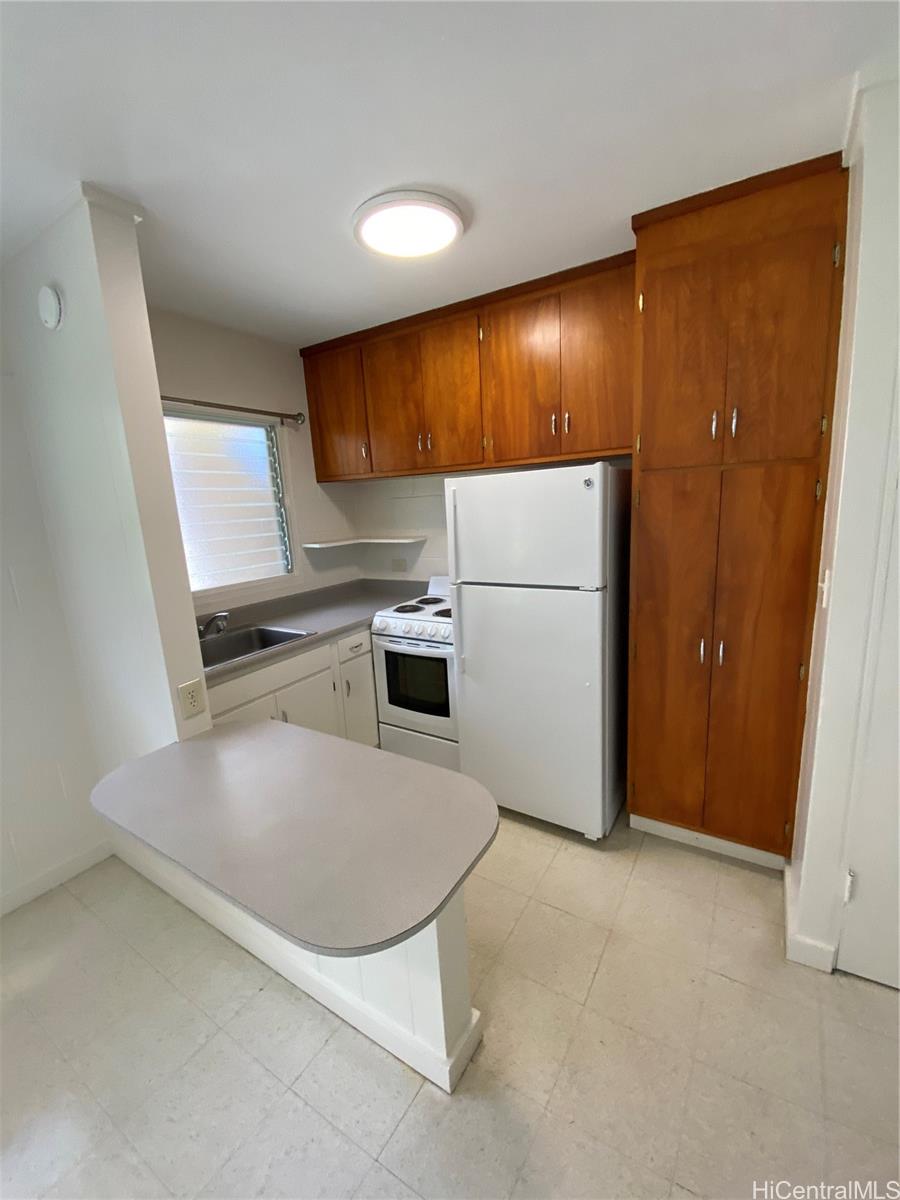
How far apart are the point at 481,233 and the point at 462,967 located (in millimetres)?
2286

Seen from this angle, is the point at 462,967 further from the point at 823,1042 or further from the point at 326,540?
Result: the point at 326,540

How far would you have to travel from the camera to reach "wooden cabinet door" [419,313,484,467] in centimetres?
230

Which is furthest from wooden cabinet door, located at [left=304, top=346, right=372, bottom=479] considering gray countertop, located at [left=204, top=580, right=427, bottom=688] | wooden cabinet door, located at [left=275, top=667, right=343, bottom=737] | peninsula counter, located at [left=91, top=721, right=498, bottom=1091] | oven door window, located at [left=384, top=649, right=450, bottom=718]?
peninsula counter, located at [left=91, top=721, right=498, bottom=1091]

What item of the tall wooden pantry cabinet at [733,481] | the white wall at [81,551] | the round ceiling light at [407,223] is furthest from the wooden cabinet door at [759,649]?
the white wall at [81,551]

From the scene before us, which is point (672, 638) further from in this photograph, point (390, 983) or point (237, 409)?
point (237, 409)

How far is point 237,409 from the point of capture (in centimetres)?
246

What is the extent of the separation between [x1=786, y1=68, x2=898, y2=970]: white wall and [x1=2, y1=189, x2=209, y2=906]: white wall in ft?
6.41

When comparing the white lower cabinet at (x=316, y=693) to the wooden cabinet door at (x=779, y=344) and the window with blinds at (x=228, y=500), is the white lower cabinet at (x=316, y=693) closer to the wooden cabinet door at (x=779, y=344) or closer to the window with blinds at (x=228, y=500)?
the window with blinds at (x=228, y=500)

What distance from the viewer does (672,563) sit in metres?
1.78

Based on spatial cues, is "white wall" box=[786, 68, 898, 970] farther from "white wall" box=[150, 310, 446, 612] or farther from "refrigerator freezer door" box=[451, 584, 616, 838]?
"white wall" box=[150, 310, 446, 612]

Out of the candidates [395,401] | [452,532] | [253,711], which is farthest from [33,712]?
[395,401]

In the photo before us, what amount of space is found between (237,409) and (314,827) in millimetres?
2194

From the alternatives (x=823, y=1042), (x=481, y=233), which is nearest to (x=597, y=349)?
(x=481, y=233)

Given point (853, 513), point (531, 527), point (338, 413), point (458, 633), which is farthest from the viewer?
point (338, 413)
